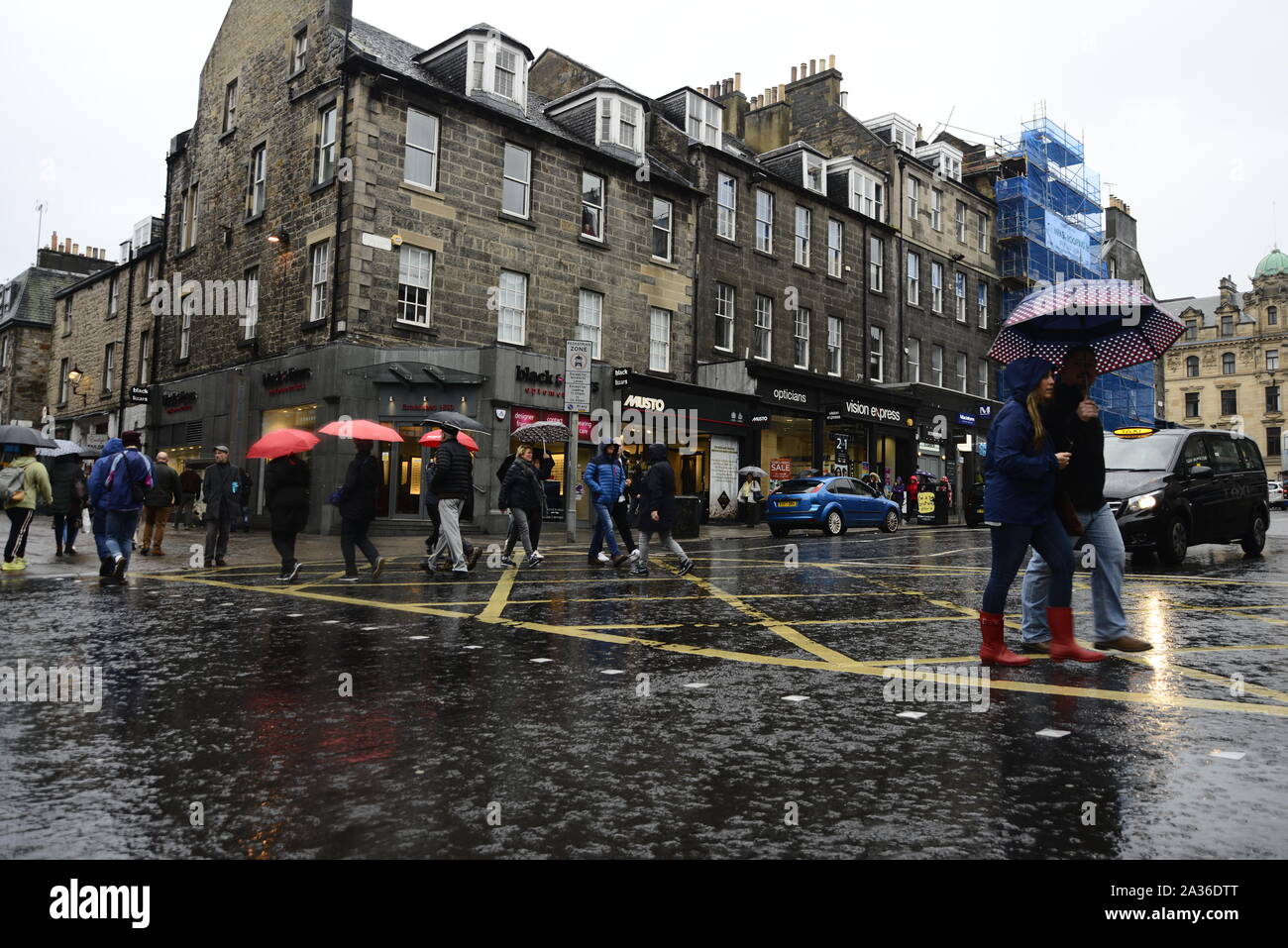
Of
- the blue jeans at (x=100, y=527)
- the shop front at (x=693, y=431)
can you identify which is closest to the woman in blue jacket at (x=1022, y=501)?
the blue jeans at (x=100, y=527)

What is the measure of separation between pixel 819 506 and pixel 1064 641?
16058 mm

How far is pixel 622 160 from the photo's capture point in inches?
995

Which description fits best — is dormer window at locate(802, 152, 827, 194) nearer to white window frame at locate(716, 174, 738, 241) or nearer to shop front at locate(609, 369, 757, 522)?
white window frame at locate(716, 174, 738, 241)

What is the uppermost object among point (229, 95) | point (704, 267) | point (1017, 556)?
point (229, 95)

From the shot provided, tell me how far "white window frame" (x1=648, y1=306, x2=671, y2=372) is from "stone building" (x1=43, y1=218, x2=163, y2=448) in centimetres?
1566

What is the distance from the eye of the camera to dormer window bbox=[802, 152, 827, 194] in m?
31.6

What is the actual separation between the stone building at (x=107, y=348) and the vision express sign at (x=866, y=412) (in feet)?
73.4

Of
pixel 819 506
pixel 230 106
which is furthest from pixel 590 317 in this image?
pixel 230 106

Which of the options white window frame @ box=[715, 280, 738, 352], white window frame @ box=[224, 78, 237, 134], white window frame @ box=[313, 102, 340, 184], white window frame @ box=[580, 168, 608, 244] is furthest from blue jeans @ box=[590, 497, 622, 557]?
white window frame @ box=[224, 78, 237, 134]

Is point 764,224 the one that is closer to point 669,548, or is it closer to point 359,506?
point 669,548

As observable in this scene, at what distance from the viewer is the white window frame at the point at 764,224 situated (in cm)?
2945
